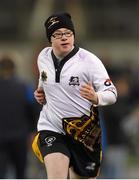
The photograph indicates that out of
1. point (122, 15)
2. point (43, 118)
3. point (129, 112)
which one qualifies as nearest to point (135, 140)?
point (129, 112)

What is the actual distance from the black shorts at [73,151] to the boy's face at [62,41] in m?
0.83

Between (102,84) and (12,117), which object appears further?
(12,117)

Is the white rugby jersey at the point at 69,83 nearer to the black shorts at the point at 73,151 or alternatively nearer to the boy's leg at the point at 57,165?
the black shorts at the point at 73,151

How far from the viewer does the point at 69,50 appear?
33.7ft

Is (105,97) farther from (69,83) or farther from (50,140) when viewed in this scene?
(50,140)

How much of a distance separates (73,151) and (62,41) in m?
1.13

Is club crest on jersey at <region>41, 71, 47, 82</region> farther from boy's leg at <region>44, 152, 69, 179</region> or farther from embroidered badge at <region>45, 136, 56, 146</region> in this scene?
boy's leg at <region>44, 152, 69, 179</region>

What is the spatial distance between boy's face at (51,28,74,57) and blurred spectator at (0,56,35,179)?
3.82m

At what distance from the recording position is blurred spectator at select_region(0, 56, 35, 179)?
555 inches

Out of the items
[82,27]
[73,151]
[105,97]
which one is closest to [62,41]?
[105,97]

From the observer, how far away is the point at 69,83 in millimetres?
10180

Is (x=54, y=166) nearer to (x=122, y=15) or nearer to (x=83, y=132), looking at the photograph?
(x=83, y=132)

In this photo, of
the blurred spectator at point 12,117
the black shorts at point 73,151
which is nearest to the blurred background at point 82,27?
the blurred spectator at point 12,117

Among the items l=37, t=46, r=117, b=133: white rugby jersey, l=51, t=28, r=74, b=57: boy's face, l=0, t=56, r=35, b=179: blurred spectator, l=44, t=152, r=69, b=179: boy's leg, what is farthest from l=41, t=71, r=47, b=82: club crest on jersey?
l=0, t=56, r=35, b=179: blurred spectator
